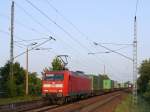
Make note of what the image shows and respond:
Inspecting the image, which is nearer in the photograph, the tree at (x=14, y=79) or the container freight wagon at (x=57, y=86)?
the container freight wagon at (x=57, y=86)

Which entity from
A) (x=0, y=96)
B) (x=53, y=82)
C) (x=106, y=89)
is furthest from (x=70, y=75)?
(x=106, y=89)

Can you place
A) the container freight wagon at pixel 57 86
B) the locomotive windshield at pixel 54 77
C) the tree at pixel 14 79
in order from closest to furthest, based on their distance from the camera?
the container freight wagon at pixel 57 86
the locomotive windshield at pixel 54 77
the tree at pixel 14 79

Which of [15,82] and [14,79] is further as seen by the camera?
[15,82]

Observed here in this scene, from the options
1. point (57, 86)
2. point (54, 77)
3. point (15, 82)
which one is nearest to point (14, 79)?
point (15, 82)

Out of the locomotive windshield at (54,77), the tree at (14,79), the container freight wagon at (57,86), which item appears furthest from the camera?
the tree at (14,79)

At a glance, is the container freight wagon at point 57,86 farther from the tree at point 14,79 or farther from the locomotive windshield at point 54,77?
the tree at point 14,79

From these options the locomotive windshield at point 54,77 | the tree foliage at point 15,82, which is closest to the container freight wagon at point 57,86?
the locomotive windshield at point 54,77

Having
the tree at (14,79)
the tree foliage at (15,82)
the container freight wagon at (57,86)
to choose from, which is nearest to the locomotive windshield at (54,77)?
the container freight wagon at (57,86)

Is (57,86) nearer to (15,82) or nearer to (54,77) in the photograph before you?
(54,77)

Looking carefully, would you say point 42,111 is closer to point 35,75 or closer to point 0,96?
point 0,96

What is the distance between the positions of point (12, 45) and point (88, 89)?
587 inches

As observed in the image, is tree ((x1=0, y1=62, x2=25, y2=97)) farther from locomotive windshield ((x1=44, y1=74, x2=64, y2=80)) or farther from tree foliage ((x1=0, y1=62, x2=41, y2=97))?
locomotive windshield ((x1=44, y1=74, x2=64, y2=80))

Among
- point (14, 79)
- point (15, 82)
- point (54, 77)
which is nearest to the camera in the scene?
point (54, 77)

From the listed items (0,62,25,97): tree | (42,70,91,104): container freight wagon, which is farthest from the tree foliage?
(42,70,91,104): container freight wagon
